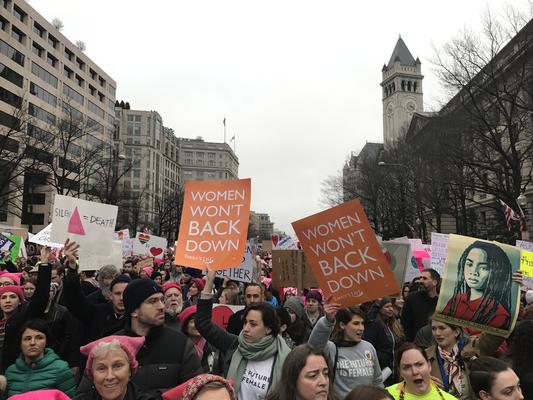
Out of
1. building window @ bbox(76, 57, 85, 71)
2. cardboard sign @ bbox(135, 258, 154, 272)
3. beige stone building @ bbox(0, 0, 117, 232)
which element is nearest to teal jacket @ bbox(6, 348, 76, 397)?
cardboard sign @ bbox(135, 258, 154, 272)

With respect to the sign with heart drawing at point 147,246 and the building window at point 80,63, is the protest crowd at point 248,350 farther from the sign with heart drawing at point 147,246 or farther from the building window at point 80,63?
the building window at point 80,63

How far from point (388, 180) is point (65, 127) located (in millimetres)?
27969

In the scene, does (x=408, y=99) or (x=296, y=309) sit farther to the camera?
(x=408, y=99)

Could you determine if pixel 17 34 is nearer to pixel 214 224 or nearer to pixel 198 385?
pixel 214 224

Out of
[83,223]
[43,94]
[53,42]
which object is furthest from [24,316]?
[53,42]

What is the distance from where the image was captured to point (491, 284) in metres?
4.56

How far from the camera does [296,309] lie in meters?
5.83

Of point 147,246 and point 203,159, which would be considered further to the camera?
point 203,159

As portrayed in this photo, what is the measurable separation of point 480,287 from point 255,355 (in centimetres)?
237

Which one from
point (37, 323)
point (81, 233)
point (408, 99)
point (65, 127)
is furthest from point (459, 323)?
point (408, 99)

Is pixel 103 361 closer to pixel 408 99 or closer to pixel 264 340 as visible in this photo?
pixel 264 340

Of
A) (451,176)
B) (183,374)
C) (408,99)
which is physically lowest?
(183,374)

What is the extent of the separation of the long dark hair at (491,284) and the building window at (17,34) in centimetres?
6138

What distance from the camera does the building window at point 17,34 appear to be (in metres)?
54.0
